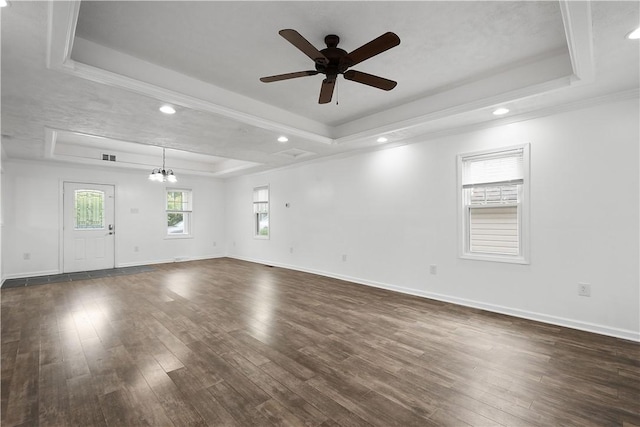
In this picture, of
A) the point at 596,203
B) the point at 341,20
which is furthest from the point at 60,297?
the point at 596,203

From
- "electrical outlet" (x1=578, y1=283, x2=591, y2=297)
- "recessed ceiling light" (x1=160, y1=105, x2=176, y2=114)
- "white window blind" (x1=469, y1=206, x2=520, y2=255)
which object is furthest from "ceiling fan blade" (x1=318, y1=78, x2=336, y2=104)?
"electrical outlet" (x1=578, y1=283, x2=591, y2=297)

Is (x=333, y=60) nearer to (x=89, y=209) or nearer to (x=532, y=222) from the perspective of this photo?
(x=532, y=222)

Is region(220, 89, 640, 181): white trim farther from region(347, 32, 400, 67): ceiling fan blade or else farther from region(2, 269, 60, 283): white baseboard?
region(2, 269, 60, 283): white baseboard

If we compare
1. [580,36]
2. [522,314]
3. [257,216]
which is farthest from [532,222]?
[257,216]

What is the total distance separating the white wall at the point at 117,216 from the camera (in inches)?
235

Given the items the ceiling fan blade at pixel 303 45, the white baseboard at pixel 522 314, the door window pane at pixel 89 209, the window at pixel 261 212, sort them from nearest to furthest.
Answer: the ceiling fan blade at pixel 303 45
the white baseboard at pixel 522 314
the door window pane at pixel 89 209
the window at pixel 261 212

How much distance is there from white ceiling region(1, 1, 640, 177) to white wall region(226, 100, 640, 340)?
319mm

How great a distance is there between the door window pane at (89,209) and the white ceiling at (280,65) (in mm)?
2401

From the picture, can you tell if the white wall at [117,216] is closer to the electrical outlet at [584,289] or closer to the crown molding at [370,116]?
the crown molding at [370,116]

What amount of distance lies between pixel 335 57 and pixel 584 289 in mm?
3649

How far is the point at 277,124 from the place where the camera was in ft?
13.6

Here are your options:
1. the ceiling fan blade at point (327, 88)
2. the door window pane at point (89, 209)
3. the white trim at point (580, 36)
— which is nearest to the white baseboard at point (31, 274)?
the door window pane at point (89, 209)

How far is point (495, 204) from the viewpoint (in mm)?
3893

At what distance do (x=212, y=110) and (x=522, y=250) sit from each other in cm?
424
